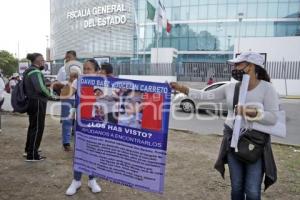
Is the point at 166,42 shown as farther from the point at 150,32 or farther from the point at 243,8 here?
the point at 243,8

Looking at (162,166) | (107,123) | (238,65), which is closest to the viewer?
(238,65)

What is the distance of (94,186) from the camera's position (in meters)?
4.44

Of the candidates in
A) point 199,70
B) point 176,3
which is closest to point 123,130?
point 199,70

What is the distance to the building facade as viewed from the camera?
46.0 metres

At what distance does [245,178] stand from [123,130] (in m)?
1.33

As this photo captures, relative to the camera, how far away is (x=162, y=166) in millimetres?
3500

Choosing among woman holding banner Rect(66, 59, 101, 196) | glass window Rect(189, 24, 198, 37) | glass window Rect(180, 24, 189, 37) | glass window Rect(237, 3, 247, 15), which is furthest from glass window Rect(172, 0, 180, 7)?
woman holding banner Rect(66, 59, 101, 196)

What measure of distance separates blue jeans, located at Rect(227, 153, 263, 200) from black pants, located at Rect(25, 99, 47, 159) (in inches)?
138

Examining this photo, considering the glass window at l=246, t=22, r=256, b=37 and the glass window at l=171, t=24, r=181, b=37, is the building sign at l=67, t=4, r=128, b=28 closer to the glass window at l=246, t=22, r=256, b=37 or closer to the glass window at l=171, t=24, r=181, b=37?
the glass window at l=171, t=24, r=181, b=37

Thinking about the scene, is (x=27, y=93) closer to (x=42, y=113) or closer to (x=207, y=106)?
(x=42, y=113)

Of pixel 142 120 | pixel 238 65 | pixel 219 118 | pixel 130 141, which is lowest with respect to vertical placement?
pixel 219 118

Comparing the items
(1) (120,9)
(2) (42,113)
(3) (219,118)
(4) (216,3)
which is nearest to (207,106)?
(3) (219,118)

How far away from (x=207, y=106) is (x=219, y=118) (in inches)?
57.9

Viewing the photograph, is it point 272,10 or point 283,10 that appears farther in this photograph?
point 272,10
